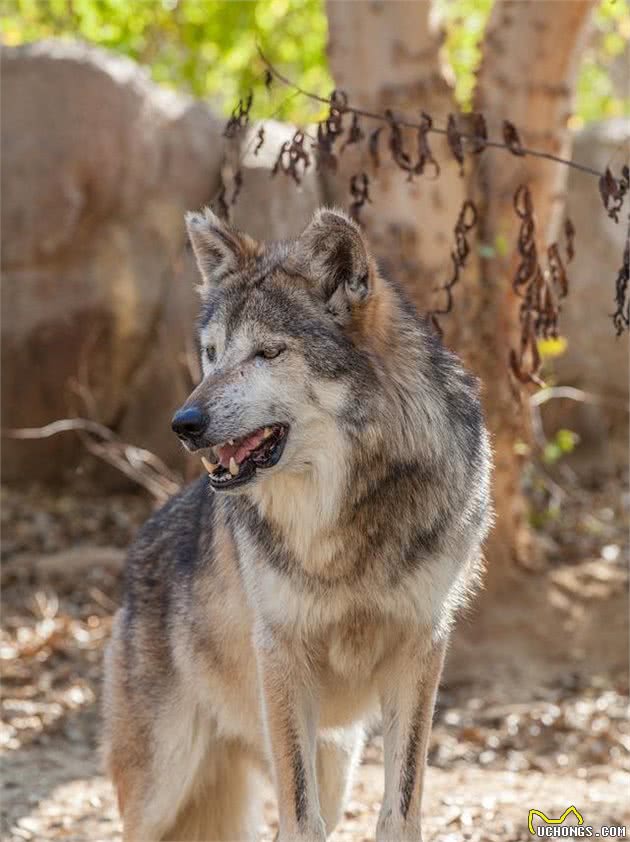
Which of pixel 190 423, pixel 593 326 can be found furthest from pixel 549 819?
pixel 593 326

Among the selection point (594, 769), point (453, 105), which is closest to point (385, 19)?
point (453, 105)

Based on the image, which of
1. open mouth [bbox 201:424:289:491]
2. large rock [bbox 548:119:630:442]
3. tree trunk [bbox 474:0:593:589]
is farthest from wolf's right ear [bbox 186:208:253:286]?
large rock [bbox 548:119:630:442]

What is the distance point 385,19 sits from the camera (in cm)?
742

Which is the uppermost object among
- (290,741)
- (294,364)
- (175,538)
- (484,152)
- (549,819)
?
(484,152)

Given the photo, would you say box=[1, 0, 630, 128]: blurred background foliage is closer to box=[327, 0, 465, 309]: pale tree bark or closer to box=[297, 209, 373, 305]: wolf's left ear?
box=[327, 0, 465, 309]: pale tree bark

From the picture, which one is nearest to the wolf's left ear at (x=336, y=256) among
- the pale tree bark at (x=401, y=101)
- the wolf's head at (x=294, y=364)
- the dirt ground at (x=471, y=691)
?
the wolf's head at (x=294, y=364)

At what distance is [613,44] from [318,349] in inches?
438

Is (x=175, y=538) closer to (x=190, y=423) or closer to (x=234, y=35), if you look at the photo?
(x=190, y=423)

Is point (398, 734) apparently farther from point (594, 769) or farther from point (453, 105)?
point (453, 105)

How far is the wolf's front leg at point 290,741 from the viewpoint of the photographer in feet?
12.4

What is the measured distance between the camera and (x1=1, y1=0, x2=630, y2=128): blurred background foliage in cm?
1233

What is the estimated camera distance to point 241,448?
3.63m

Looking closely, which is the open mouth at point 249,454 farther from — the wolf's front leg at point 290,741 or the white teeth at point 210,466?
the wolf's front leg at point 290,741

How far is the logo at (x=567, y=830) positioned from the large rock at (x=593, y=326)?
6.17 metres
